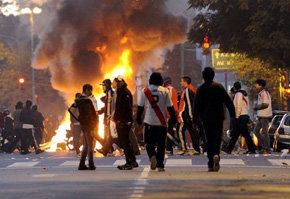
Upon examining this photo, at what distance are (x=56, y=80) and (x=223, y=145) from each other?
1324 centimetres

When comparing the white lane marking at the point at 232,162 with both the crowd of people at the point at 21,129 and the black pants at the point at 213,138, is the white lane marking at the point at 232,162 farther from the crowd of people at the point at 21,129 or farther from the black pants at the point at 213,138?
the crowd of people at the point at 21,129

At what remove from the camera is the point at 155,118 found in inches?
761

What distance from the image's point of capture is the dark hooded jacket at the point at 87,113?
20.9 metres

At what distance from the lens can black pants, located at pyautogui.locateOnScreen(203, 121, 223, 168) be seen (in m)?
18.7

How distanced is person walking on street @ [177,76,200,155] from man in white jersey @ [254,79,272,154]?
6.02ft

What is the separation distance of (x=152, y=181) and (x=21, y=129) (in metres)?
16.9

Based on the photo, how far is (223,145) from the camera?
28859mm

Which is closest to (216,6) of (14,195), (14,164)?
(14,164)

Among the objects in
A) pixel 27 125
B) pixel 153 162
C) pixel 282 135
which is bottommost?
pixel 153 162

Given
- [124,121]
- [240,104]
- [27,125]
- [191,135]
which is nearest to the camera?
[124,121]

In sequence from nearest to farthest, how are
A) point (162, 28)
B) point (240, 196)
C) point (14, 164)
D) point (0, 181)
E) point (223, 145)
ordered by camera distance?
point (240, 196)
point (0, 181)
point (14, 164)
point (223, 145)
point (162, 28)

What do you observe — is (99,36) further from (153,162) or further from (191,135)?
(153,162)

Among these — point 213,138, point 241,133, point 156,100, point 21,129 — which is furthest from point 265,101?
point 21,129

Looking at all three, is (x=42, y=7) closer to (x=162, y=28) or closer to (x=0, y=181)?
(x=162, y=28)
